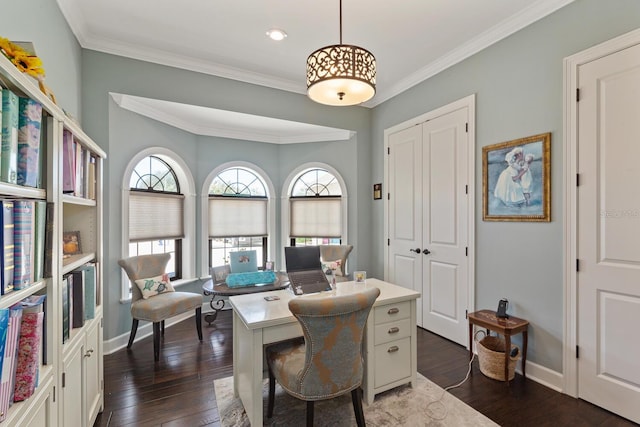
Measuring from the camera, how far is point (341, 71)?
183 centimetres

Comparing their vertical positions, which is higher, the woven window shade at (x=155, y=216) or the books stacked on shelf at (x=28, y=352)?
the woven window shade at (x=155, y=216)

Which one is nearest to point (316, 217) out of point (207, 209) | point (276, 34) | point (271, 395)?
point (207, 209)

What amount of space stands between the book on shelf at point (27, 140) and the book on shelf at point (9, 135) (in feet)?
0.25

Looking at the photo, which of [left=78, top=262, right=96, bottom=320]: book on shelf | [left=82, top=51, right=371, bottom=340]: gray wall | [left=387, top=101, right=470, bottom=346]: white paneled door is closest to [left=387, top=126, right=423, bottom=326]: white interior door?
[left=387, top=101, right=470, bottom=346]: white paneled door

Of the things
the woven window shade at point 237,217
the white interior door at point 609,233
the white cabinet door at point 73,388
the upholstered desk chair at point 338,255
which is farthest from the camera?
the woven window shade at point 237,217

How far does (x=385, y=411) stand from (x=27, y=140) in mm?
2430

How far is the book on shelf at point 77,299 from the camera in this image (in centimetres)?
165

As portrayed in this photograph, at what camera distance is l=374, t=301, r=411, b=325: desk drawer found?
7.21 ft

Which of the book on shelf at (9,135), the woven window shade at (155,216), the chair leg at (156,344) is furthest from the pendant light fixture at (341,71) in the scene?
the woven window shade at (155,216)

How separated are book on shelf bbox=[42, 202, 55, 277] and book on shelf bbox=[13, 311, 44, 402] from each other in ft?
0.57

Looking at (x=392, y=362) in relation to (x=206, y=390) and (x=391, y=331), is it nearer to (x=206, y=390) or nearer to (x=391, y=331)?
(x=391, y=331)

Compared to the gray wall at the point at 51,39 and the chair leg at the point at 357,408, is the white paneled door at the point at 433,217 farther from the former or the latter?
the gray wall at the point at 51,39

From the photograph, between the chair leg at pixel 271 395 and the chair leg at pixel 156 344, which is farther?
the chair leg at pixel 156 344

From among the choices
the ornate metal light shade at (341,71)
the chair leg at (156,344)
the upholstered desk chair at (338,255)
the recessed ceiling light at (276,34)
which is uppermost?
the recessed ceiling light at (276,34)
